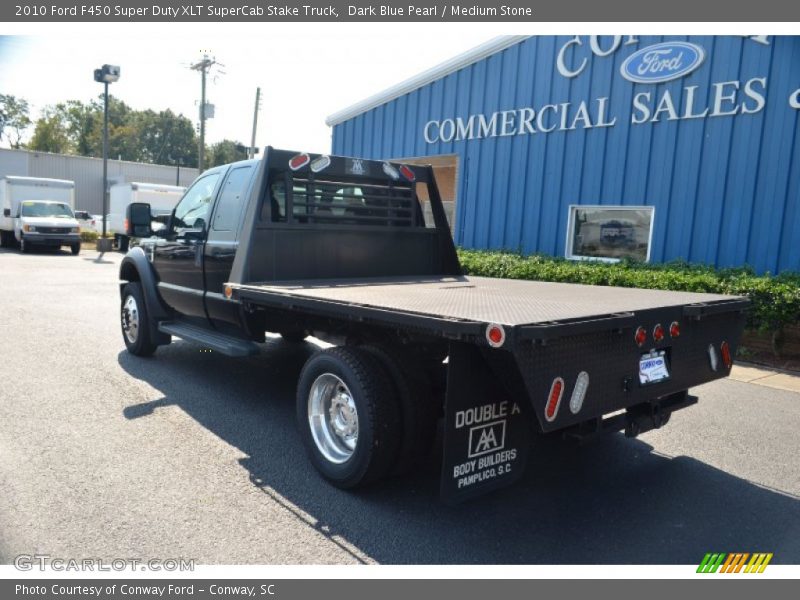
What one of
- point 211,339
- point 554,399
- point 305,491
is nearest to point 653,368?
point 554,399

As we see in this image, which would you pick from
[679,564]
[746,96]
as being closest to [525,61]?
[746,96]

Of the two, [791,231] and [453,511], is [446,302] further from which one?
[791,231]

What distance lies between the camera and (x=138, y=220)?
624 cm

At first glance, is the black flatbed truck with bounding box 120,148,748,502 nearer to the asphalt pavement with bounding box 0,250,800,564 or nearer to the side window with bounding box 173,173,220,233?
the side window with bounding box 173,173,220,233

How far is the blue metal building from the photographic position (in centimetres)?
892

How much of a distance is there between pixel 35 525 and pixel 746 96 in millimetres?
10001

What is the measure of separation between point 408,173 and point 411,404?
10.5ft

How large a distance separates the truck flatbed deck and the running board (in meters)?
0.65

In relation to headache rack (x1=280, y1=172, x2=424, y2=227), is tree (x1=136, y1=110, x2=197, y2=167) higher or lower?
higher

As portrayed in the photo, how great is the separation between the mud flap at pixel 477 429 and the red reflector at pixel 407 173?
338 centimetres

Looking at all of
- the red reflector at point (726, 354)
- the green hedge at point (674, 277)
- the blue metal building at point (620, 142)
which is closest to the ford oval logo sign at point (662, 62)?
the blue metal building at point (620, 142)

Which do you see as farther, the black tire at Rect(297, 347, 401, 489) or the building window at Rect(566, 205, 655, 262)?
the building window at Rect(566, 205, 655, 262)

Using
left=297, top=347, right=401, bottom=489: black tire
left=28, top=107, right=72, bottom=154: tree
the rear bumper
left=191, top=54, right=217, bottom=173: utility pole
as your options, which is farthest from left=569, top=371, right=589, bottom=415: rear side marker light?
left=28, top=107, right=72, bottom=154: tree

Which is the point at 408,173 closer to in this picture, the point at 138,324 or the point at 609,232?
the point at 138,324
